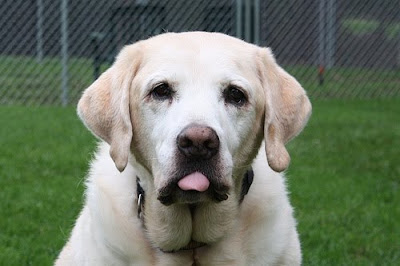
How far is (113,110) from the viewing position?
11.7 feet

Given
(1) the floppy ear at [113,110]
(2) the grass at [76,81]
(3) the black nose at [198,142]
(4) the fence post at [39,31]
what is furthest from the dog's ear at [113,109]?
(4) the fence post at [39,31]

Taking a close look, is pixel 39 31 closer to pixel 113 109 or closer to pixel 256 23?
pixel 256 23

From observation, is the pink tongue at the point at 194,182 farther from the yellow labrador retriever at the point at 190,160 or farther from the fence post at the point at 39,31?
the fence post at the point at 39,31

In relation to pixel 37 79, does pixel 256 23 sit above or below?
above

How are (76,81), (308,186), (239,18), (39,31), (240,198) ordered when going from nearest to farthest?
(240,198) < (308,186) < (239,18) < (39,31) < (76,81)

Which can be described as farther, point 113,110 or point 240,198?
point 240,198

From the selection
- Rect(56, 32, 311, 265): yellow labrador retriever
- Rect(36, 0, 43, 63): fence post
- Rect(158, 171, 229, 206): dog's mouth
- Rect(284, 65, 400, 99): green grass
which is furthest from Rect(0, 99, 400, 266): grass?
Rect(284, 65, 400, 99): green grass

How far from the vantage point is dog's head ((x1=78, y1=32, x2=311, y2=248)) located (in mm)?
3262

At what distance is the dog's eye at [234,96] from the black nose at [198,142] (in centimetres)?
31

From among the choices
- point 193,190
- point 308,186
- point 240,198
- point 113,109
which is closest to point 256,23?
point 308,186

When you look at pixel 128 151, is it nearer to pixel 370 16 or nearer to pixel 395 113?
pixel 395 113

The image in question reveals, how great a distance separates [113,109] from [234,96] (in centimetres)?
50

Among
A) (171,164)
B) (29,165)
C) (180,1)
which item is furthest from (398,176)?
(180,1)

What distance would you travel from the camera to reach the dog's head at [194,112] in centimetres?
326
